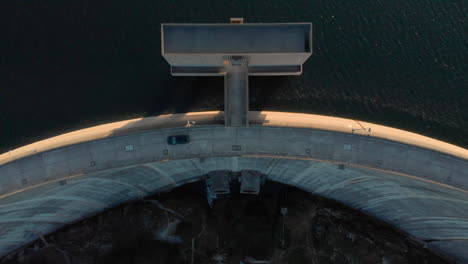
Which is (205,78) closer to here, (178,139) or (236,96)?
(236,96)

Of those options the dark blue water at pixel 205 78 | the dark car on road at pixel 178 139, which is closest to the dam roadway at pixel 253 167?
the dark car on road at pixel 178 139

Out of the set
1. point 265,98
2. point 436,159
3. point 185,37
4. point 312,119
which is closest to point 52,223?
point 185,37

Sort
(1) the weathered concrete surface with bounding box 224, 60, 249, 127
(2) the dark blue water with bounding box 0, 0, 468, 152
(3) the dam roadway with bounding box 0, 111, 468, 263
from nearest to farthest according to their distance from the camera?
1. (3) the dam roadway with bounding box 0, 111, 468, 263
2. (1) the weathered concrete surface with bounding box 224, 60, 249, 127
3. (2) the dark blue water with bounding box 0, 0, 468, 152

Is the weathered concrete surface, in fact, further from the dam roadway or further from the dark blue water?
the dark blue water

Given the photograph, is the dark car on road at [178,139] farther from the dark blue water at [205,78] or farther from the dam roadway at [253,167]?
the dark blue water at [205,78]

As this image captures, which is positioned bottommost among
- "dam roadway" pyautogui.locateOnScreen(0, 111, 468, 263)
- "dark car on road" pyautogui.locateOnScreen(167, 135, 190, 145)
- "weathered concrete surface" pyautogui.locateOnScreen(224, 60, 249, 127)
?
"dam roadway" pyautogui.locateOnScreen(0, 111, 468, 263)

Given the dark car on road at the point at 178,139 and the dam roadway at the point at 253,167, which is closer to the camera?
the dam roadway at the point at 253,167

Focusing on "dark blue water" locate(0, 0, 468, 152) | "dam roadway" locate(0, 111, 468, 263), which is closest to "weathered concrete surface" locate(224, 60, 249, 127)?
"dam roadway" locate(0, 111, 468, 263)

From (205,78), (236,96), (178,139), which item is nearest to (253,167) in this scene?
(236,96)
